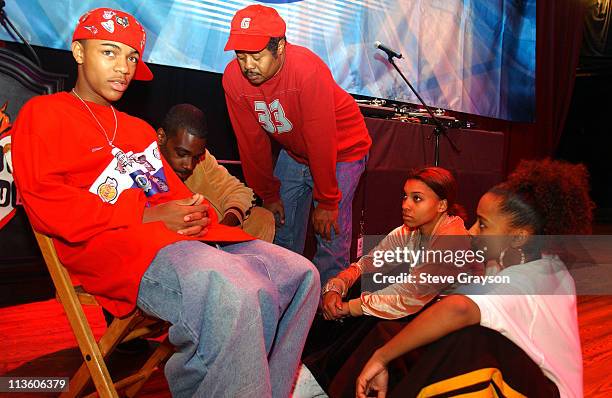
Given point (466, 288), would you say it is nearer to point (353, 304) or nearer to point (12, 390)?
point (353, 304)

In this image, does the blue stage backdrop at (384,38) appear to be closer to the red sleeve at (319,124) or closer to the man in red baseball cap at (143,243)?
the red sleeve at (319,124)

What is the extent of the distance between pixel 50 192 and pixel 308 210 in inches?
64.0

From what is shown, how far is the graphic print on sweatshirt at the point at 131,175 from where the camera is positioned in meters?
1.59

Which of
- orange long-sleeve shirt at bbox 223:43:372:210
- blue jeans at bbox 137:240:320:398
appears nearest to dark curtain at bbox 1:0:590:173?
orange long-sleeve shirt at bbox 223:43:372:210

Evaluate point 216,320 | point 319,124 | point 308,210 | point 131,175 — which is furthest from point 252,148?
point 216,320

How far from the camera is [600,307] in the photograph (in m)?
3.80

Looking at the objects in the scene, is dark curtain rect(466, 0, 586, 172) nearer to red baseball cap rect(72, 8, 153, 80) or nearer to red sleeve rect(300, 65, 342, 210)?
red sleeve rect(300, 65, 342, 210)

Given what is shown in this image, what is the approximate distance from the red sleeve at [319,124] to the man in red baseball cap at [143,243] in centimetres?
78

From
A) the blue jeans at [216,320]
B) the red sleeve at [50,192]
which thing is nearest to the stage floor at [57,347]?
the blue jeans at [216,320]

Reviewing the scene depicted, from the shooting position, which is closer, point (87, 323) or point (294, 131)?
point (87, 323)

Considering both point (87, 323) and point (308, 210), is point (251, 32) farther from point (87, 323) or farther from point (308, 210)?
point (87, 323)

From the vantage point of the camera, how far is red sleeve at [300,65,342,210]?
7.91 ft

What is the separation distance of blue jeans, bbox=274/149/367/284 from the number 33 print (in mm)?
328

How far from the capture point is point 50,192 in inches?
56.6
